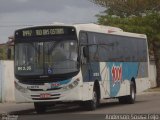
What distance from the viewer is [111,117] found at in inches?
795

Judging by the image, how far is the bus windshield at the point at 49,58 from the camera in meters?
23.0

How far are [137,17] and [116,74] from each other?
80.6 ft

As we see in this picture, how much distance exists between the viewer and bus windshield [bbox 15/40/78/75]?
23047mm

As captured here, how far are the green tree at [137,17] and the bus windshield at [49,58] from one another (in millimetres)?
26027

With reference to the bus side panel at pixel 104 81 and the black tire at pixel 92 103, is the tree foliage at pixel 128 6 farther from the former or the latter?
the black tire at pixel 92 103

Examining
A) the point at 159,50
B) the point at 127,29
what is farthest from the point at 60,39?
the point at 159,50

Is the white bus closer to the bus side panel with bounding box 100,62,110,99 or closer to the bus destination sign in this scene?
the bus destination sign

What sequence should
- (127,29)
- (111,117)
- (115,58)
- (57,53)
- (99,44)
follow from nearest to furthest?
1. (111,117)
2. (57,53)
3. (99,44)
4. (115,58)
5. (127,29)

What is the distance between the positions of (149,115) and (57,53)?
4.61m

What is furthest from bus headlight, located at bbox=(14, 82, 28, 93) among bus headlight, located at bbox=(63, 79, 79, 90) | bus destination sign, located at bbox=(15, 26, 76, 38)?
bus destination sign, located at bbox=(15, 26, 76, 38)

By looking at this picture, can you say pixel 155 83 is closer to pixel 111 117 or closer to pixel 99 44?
pixel 99 44

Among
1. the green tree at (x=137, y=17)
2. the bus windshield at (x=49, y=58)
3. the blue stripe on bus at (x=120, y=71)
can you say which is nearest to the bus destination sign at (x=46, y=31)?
the bus windshield at (x=49, y=58)

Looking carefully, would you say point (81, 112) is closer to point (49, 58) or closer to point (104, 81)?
point (49, 58)

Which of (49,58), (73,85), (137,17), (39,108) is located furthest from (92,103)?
(137,17)
